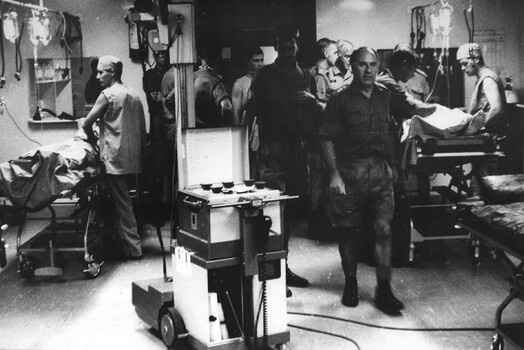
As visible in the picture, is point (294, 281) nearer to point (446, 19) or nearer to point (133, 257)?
point (133, 257)

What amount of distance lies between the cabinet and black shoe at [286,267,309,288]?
254 cm

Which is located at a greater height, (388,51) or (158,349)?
(388,51)

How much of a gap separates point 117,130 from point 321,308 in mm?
2252

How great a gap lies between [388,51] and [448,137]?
87cm

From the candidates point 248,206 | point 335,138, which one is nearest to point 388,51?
point 335,138

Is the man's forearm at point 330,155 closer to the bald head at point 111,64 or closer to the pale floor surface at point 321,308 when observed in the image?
the pale floor surface at point 321,308

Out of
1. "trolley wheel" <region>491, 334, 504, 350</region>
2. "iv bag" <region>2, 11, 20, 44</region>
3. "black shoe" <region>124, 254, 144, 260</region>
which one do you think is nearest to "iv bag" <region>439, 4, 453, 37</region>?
"trolley wheel" <region>491, 334, 504, 350</region>

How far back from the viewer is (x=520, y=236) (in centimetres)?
335

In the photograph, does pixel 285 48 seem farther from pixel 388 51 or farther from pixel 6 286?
pixel 6 286

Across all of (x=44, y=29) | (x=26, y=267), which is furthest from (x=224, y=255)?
(x=44, y=29)

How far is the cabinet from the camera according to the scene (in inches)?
234

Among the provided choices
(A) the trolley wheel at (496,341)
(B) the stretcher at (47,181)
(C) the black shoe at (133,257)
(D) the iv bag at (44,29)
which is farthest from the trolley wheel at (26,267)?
(A) the trolley wheel at (496,341)

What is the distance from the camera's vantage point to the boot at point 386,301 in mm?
4520

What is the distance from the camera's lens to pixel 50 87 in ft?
19.9
